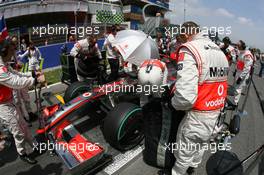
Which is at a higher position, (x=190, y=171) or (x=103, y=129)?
(x=103, y=129)

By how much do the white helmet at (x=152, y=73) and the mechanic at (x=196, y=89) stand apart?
0.52m

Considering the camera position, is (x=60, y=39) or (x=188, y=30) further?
(x=60, y=39)

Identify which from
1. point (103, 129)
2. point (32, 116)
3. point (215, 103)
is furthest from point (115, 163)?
point (32, 116)

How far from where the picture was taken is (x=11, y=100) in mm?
2914

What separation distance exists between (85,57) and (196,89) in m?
3.74

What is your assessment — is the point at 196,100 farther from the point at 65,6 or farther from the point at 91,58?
the point at 65,6

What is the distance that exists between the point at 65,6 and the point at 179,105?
27124 millimetres

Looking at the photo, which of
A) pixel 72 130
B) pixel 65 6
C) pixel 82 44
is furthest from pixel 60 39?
pixel 65 6

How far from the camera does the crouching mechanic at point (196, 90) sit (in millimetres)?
2195

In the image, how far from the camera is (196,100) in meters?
2.30

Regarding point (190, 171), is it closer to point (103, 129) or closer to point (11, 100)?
point (103, 129)

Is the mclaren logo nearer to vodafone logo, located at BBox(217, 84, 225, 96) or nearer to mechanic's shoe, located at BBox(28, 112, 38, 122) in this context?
vodafone logo, located at BBox(217, 84, 225, 96)

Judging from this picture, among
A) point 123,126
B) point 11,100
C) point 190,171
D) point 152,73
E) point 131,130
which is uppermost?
point 152,73

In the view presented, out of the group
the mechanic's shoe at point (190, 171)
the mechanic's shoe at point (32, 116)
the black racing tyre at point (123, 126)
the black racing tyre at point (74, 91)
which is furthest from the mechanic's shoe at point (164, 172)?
the mechanic's shoe at point (32, 116)
